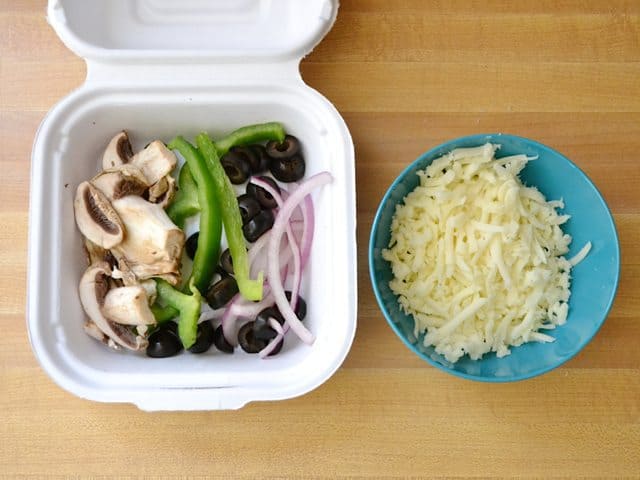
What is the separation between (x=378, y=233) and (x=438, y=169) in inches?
5.4

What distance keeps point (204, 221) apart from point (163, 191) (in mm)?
92

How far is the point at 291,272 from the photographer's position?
114 centimetres

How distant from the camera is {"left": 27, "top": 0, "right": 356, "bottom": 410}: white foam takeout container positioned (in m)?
1.00

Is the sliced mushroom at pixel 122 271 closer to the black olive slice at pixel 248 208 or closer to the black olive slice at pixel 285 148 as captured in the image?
the black olive slice at pixel 248 208

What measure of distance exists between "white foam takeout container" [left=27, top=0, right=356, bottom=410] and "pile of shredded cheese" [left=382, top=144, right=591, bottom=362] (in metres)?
0.11

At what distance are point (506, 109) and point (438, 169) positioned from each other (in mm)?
224

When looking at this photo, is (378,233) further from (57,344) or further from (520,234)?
(57,344)

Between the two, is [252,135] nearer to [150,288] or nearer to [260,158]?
[260,158]

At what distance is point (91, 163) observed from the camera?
113 centimetres

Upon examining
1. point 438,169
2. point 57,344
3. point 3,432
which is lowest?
point 3,432

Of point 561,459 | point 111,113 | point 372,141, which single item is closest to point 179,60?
point 111,113

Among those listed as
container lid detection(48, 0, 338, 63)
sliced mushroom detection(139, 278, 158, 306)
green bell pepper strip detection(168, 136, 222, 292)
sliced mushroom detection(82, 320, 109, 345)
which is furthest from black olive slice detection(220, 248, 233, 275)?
container lid detection(48, 0, 338, 63)

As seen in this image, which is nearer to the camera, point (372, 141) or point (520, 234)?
point (520, 234)

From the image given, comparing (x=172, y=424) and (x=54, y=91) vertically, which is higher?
(x=54, y=91)
